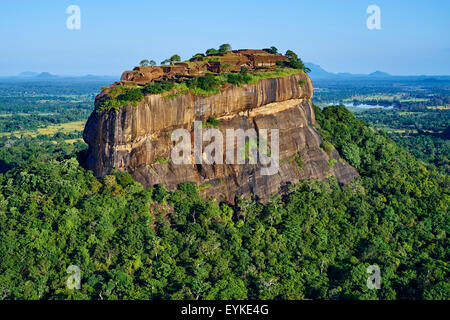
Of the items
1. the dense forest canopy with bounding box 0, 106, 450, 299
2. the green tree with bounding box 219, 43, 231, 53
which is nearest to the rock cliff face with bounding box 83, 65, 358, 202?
the dense forest canopy with bounding box 0, 106, 450, 299

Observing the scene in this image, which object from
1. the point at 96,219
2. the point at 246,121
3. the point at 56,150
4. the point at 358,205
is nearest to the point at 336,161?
the point at 358,205

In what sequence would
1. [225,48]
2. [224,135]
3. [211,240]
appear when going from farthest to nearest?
[225,48]
[224,135]
[211,240]

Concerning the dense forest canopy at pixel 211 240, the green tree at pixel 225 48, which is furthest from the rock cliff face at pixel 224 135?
the green tree at pixel 225 48

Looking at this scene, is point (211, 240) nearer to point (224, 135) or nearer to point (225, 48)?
point (224, 135)

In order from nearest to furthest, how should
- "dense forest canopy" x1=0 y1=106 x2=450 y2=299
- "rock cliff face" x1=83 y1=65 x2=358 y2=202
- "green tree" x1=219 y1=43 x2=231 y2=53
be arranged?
"dense forest canopy" x1=0 y1=106 x2=450 y2=299
"rock cliff face" x1=83 y1=65 x2=358 y2=202
"green tree" x1=219 y1=43 x2=231 y2=53

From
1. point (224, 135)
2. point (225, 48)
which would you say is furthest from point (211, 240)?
point (225, 48)

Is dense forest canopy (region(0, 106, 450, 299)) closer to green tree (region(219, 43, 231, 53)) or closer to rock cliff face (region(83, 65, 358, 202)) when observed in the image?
rock cliff face (region(83, 65, 358, 202))

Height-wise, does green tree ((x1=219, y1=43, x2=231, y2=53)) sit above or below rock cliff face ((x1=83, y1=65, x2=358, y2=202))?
above
